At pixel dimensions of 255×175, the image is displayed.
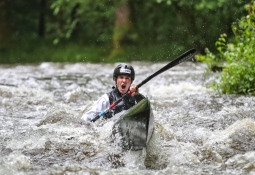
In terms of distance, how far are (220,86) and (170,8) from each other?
16.1 meters

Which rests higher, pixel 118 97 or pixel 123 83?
pixel 123 83

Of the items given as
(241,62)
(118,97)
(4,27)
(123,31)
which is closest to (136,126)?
(118,97)

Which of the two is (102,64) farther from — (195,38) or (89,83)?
(89,83)

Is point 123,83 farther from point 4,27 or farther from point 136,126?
point 4,27

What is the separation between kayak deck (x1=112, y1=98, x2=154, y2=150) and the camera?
18.1 feet

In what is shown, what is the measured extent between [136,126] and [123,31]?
1620 centimetres

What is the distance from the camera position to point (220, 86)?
33.9 ft

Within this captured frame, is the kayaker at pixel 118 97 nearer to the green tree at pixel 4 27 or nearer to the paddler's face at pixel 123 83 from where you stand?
the paddler's face at pixel 123 83

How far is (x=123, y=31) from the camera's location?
70.8ft

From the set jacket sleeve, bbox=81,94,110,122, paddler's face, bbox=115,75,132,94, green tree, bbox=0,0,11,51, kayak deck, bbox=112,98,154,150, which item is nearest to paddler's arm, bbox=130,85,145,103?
paddler's face, bbox=115,75,132,94

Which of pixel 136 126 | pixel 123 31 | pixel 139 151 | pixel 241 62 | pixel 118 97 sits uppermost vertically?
pixel 123 31

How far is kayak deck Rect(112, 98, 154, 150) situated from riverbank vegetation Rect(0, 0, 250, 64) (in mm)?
12015

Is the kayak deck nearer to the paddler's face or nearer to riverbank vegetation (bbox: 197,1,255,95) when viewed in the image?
the paddler's face

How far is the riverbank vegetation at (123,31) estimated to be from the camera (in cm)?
2094
